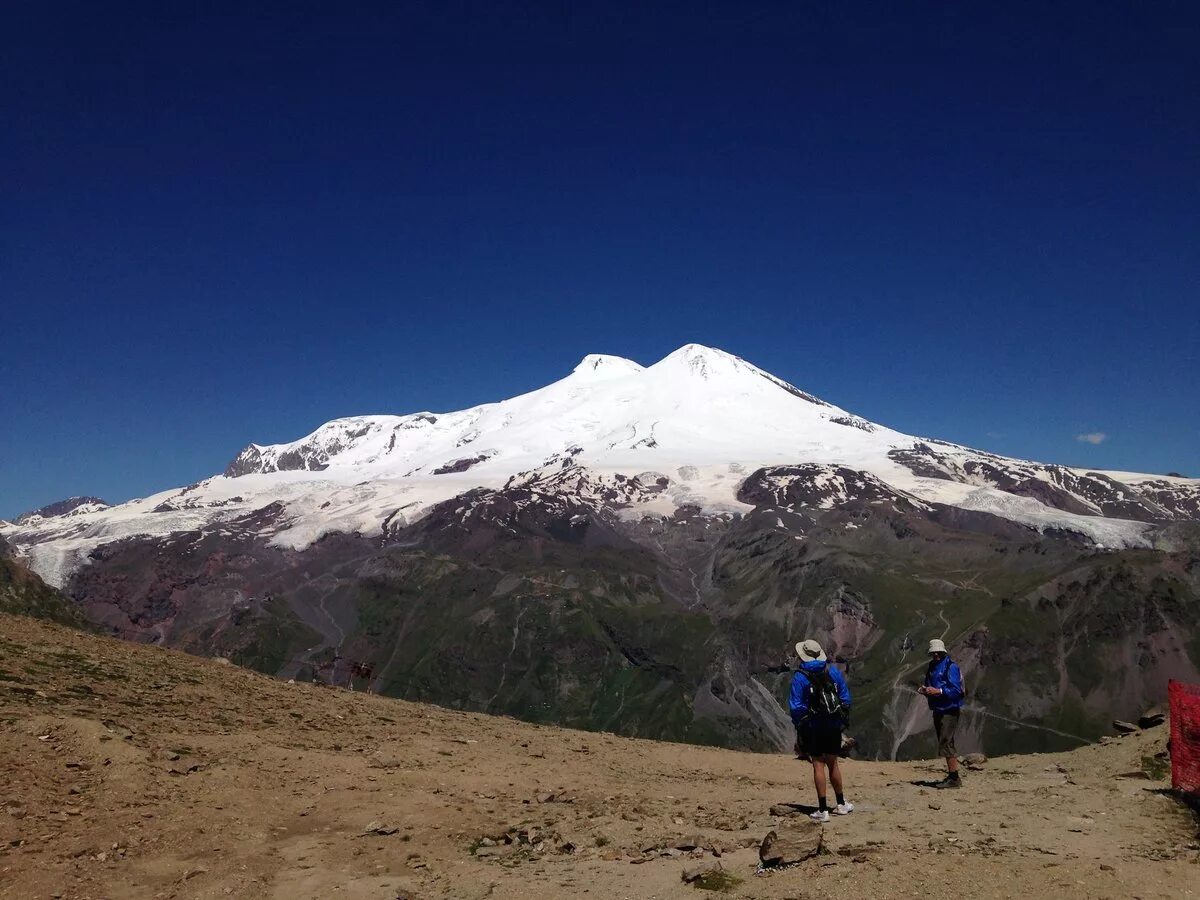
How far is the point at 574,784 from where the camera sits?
1961cm

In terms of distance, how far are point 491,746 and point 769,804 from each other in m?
8.31

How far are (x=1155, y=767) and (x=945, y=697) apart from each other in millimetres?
5134

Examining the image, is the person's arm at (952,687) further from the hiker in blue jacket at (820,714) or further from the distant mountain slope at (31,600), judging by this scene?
the distant mountain slope at (31,600)

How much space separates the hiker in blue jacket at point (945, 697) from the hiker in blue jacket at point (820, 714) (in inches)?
154

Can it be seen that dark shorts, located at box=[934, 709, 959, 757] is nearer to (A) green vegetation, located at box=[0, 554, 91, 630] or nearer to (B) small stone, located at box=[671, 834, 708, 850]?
(B) small stone, located at box=[671, 834, 708, 850]

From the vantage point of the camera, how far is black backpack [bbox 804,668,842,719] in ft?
49.7

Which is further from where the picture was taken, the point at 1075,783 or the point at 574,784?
the point at 574,784

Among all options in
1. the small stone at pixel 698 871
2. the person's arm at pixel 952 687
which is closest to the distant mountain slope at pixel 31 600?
the small stone at pixel 698 871

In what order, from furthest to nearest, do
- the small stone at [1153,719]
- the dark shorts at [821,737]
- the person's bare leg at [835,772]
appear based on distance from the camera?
the small stone at [1153,719] → the person's bare leg at [835,772] → the dark shorts at [821,737]

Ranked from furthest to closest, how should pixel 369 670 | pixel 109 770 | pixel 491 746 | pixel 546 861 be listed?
pixel 369 670
pixel 491 746
pixel 109 770
pixel 546 861

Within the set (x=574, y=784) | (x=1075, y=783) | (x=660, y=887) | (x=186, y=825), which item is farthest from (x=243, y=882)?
(x=1075, y=783)

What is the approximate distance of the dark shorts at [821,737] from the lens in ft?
49.4

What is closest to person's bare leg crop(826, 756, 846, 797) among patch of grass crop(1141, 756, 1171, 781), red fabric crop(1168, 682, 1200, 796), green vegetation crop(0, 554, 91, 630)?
red fabric crop(1168, 682, 1200, 796)

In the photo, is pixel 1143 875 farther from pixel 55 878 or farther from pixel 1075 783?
pixel 55 878
